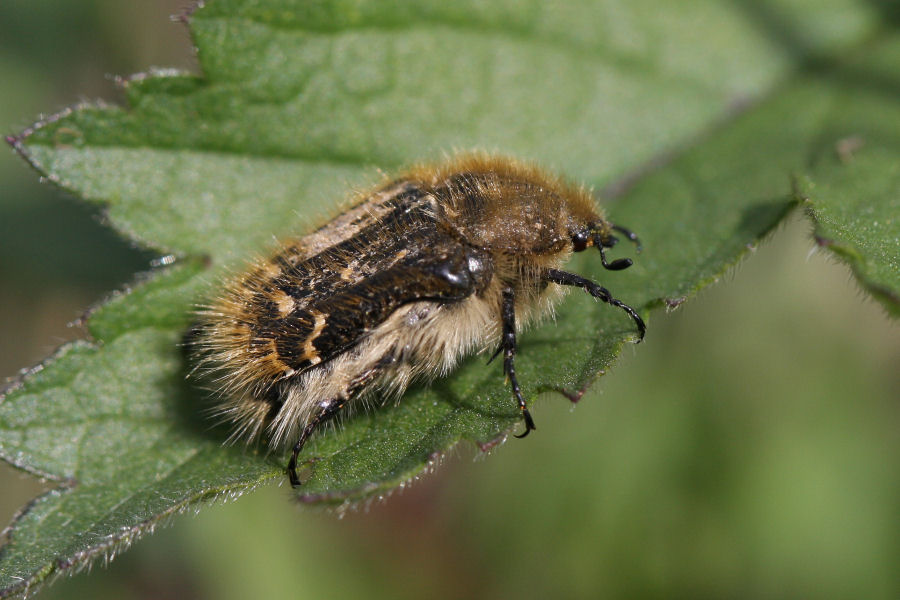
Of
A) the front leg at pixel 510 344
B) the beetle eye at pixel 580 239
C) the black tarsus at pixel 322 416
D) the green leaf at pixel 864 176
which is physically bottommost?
the black tarsus at pixel 322 416

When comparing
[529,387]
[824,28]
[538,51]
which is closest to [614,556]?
[529,387]

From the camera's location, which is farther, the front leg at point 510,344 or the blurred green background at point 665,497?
the blurred green background at point 665,497

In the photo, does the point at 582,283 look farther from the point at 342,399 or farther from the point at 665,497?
the point at 665,497

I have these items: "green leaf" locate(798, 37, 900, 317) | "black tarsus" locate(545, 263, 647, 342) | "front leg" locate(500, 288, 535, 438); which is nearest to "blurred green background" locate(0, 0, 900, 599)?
"green leaf" locate(798, 37, 900, 317)

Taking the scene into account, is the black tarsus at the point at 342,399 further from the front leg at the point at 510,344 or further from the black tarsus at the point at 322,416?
the front leg at the point at 510,344

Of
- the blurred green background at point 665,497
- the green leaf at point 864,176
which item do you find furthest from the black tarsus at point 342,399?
the green leaf at point 864,176

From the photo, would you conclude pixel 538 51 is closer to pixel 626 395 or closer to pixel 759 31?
pixel 759 31

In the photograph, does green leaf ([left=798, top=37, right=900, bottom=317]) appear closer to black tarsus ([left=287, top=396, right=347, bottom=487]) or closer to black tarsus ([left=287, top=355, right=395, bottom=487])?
black tarsus ([left=287, top=355, right=395, bottom=487])
